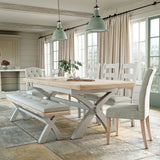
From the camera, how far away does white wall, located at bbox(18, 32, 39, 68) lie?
11375 millimetres

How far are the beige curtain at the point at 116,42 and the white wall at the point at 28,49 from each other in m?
5.46

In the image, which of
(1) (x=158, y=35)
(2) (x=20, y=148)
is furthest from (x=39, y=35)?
(2) (x=20, y=148)

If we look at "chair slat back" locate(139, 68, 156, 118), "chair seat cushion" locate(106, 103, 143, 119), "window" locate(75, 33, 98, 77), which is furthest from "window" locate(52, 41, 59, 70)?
"chair slat back" locate(139, 68, 156, 118)

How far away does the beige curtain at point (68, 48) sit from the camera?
8.58 m

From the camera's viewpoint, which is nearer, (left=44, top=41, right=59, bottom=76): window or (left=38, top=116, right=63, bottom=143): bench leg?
(left=38, top=116, right=63, bottom=143): bench leg

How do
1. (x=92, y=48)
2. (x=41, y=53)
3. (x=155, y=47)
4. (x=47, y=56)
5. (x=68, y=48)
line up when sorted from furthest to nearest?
(x=41, y=53)
(x=47, y=56)
(x=68, y=48)
(x=92, y=48)
(x=155, y=47)

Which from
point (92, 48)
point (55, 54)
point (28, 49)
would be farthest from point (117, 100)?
point (28, 49)

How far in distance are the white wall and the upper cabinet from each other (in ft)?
1.91

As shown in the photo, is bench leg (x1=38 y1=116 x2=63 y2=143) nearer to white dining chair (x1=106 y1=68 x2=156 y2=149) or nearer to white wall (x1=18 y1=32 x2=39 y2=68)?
white dining chair (x1=106 y1=68 x2=156 y2=149)

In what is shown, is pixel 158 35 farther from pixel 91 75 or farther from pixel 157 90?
pixel 91 75

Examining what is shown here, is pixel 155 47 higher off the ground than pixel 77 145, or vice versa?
pixel 155 47

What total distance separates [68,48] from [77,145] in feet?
20.4

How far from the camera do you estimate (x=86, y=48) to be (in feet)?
26.4

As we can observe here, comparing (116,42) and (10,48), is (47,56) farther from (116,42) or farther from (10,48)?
(116,42)
